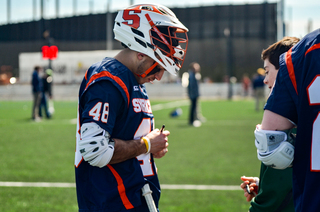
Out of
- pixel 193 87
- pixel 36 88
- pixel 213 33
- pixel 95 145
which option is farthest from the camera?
pixel 213 33

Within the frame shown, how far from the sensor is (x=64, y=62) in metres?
34.5

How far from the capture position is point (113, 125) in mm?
2049

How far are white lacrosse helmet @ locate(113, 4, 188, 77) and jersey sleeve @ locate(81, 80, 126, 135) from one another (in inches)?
12.6

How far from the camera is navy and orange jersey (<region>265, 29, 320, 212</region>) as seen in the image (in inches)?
58.3

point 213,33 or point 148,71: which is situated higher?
point 148,71

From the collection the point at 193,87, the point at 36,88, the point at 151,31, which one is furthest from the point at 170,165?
the point at 36,88

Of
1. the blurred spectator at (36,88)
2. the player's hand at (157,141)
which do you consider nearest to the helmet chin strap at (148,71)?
the player's hand at (157,141)

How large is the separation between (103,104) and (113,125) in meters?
0.14

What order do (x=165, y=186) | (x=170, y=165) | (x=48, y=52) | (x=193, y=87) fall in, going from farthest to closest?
(x=48, y=52) < (x=193, y=87) < (x=170, y=165) < (x=165, y=186)

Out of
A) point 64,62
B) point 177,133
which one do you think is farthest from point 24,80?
point 177,133

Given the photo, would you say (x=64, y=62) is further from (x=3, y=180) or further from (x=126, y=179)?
(x=126, y=179)

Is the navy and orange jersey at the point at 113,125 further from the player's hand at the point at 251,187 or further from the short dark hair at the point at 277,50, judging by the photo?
the short dark hair at the point at 277,50

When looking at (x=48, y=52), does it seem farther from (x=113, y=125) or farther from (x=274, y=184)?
(x=274, y=184)

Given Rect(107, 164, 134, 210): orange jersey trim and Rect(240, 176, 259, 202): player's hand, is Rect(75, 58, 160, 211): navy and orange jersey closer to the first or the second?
Rect(107, 164, 134, 210): orange jersey trim
